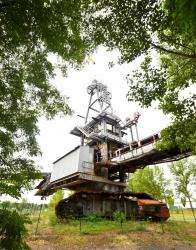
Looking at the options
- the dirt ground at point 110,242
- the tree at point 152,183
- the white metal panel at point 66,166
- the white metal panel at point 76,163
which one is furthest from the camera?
the tree at point 152,183

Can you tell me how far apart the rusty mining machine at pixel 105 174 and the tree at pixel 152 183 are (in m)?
11.2

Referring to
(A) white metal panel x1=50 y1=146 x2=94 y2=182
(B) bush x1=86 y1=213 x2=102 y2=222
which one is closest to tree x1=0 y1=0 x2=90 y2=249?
(B) bush x1=86 y1=213 x2=102 y2=222

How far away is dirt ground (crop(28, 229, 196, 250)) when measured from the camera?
8773 mm

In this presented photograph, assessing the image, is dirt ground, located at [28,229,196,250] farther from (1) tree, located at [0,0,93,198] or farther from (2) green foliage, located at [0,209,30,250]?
(2) green foliage, located at [0,209,30,250]

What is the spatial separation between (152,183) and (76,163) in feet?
A: 66.6

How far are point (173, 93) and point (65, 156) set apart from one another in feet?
60.3

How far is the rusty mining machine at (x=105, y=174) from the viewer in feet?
58.6

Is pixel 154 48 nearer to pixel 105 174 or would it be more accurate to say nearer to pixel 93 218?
pixel 93 218

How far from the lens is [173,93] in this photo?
845cm

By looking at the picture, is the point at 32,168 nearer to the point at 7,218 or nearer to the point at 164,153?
the point at 7,218

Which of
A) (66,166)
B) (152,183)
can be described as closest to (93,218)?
(66,166)

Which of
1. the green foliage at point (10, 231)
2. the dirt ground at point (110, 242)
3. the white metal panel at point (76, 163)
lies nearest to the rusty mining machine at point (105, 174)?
the white metal panel at point (76, 163)

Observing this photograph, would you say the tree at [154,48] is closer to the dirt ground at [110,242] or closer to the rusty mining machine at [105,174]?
the dirt ground at [110,242]

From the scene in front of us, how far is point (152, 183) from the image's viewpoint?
35.9 m
